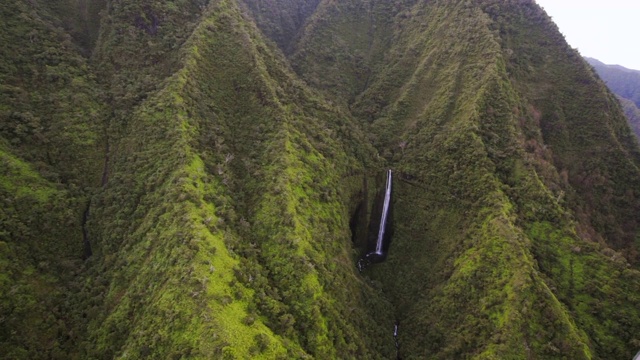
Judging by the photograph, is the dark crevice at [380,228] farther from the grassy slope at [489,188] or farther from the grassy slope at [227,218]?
the grassy slope at [227,218]

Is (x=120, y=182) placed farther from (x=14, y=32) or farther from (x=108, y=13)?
(x=108, y=13)

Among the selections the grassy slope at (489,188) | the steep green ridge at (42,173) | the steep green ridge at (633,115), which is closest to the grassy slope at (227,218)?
the steep green ridge at (42,173)

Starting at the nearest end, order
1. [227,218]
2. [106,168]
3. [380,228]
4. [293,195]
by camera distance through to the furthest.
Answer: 1. [227,218]
2. [293,195]
3. [106,168]
4. [380,228]

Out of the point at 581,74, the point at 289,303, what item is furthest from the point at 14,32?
the point at 581,74

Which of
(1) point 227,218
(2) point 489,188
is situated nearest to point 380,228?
(2) point 489,188

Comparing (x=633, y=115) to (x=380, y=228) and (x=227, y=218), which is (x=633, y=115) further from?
(x=227, y=218)

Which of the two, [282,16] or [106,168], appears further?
[282,16]
